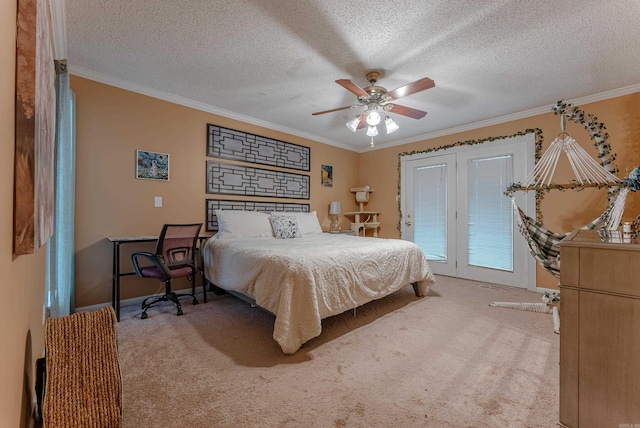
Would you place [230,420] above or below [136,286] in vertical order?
below

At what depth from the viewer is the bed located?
2.04 metres

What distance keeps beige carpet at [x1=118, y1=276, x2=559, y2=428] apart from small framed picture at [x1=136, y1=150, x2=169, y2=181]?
5.09 ft

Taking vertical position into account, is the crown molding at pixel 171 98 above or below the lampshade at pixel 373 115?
above

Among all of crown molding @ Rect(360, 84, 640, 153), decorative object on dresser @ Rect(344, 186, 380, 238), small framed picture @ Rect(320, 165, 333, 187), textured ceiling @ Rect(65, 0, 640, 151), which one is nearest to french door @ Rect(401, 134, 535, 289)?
crown molding @ Rect(360, 84, 640, 153)

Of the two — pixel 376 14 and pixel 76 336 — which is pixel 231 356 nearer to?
pixel 76 336

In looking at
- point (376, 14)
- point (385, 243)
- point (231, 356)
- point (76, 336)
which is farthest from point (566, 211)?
point (76, 336)

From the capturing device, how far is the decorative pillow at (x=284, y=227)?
369cm

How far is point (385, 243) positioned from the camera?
3.05 m

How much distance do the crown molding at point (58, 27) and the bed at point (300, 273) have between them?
205 centimetres

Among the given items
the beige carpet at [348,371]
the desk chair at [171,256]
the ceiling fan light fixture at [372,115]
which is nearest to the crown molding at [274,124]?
the desk chair at [171,256]

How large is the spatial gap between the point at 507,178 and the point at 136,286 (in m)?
5.06

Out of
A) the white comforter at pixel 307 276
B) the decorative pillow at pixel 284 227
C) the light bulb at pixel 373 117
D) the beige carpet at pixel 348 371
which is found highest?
the light bulb at pixel 373 117

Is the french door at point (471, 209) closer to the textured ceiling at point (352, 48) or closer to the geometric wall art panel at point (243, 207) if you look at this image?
the textured ceiling at point (352, 48)

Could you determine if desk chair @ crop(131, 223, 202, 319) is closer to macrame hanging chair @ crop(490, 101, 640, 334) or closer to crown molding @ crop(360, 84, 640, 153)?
macrame hanging chair @ crop(490, 101, 640, 334)
